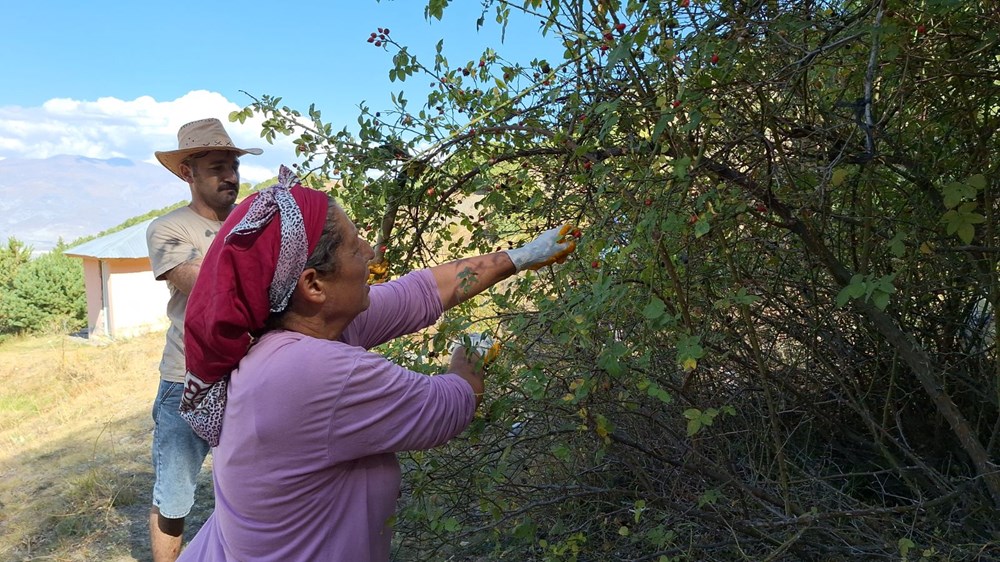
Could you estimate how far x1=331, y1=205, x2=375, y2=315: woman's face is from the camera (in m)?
1.62

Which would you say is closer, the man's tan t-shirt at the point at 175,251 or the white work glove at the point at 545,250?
the white work glove at the point at 545,250

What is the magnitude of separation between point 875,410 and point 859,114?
1.58m

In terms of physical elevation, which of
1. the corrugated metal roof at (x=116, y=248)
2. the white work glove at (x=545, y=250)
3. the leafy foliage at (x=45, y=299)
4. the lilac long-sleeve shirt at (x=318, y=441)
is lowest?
the leafy foliage at (x=45, y=299)

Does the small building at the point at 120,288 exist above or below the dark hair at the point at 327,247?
below

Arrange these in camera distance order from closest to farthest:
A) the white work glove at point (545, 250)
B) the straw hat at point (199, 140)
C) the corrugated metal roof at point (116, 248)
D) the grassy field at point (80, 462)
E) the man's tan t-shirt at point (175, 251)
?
the white work glove at point (545, 250), the man's tan t-shirt at point (175, 251), the straw hat at point (199, 140), the grassy field at point (80, 462), the corrugated metal roof at point (116, 248)

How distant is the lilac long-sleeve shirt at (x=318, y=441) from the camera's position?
4.94 ft

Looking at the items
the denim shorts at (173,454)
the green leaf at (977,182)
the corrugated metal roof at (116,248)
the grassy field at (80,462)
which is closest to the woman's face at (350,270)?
the green leaf at (977,182)

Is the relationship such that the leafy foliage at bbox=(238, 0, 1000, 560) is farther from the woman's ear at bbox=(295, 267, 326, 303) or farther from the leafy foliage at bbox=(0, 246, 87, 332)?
the leafy foliage at bbox=(0, 246, 87, 332)

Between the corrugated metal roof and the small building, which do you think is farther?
the small building

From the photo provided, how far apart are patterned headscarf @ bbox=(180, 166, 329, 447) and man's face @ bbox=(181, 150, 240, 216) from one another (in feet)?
5.51

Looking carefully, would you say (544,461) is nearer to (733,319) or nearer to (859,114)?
(733,319)

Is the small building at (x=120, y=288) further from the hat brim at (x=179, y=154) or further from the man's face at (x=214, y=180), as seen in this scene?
the man's face at (x=214, y=180)

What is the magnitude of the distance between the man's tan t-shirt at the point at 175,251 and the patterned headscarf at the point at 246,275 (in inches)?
56.5

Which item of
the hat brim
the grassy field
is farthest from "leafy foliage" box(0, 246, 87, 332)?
the hat brim
